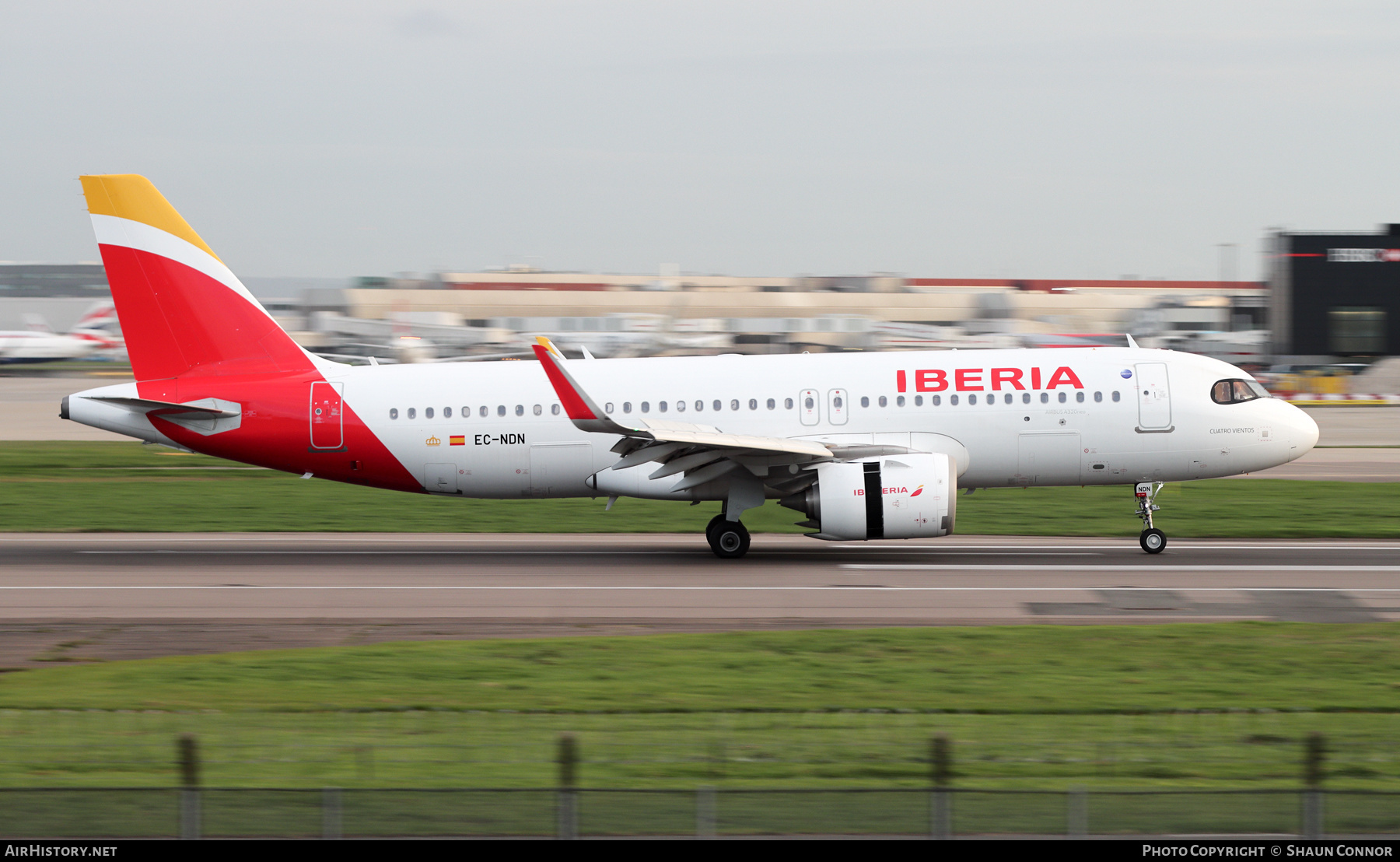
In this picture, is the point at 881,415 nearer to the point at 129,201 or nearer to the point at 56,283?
the point at 129,201

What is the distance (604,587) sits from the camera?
1998 centimetres

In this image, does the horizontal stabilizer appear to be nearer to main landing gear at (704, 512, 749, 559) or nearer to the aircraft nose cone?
main landing gear at (704, 512, 749, 559)

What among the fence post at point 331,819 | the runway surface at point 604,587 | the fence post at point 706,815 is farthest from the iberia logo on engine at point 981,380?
the fence post at point 331,819

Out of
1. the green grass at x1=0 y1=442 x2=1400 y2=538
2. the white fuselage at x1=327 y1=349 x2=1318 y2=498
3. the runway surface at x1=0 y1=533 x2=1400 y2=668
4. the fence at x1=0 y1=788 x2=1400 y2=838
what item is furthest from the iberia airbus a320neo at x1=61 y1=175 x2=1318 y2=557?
the fence at x1=0 y1=788 x2=1400 y2=838

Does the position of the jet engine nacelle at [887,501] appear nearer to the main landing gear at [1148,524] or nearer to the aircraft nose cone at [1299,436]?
the main landing gear at [1148,524]

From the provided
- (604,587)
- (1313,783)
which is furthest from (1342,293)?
(1313,783)

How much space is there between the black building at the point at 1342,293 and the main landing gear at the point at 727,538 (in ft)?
210

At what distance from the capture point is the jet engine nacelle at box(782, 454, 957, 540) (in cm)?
2103

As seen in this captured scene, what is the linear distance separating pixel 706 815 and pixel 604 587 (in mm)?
13472

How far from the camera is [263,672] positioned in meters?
14.1

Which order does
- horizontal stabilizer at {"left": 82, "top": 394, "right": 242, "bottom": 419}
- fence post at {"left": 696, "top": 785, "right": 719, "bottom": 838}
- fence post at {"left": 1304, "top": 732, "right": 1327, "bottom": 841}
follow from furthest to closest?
horizontal stabilizer at {"left": 82, "top": 394, "right": 242, "bottom": 419}, fence post at {"left": 696, "top": 785, "right": 719, "bottom": 838}, fence post at {"left": 1304, "top": 732, "right": 1327, "bottom": 841}

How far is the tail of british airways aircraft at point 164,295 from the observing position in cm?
2372

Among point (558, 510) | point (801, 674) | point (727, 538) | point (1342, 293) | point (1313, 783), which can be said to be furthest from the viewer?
point (1342, 293)

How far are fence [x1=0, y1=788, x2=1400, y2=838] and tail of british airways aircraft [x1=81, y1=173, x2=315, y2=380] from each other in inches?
716
